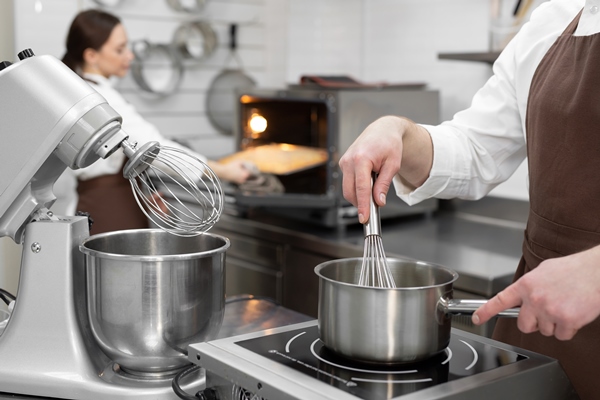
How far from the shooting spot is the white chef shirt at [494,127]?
1.19 meters

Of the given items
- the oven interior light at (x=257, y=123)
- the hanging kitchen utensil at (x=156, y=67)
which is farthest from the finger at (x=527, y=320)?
the hanging kitchen utensil at (x=156, y=67)

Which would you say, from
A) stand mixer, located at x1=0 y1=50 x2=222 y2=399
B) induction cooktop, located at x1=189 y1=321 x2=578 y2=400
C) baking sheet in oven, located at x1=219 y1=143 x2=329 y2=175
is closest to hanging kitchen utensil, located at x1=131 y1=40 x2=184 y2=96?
baking sheet in oven, located at x1=219 y1=143 x2=329 y2=175

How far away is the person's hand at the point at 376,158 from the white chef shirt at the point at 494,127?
10cm

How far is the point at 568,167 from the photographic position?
3.53 ft

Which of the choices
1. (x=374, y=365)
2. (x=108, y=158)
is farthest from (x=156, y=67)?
(x=374, y=365)

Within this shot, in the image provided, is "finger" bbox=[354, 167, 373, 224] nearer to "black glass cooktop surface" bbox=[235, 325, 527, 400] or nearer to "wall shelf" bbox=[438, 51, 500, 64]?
"black glass cooktop surface" bbox=[235, 325, 527, 400]

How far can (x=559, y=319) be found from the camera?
2.43ft

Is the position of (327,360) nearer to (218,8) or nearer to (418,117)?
(418,117)

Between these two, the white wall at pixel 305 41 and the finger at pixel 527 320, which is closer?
the finger at pixel 527 320

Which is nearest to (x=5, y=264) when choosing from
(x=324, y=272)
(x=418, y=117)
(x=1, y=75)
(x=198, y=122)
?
(x=1, y=75)

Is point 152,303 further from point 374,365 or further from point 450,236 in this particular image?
point 450,236

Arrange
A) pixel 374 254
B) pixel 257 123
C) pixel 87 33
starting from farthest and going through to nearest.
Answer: pixel 257 123 → pixel 87 33 → pixel 374 254

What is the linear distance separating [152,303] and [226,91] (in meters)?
2.49

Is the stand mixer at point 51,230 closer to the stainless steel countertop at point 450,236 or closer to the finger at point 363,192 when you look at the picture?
the finger at point 363,192
